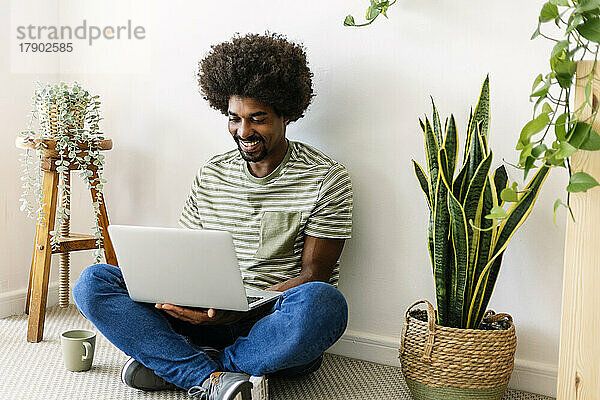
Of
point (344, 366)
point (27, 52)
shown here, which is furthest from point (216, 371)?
point (27, 52)

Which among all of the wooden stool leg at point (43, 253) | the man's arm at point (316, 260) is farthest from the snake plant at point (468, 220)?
the wooden stool leg at point (43, 253)

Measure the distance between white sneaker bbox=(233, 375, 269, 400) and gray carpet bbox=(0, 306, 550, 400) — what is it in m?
0.10

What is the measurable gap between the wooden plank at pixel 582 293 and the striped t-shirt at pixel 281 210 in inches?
31.5

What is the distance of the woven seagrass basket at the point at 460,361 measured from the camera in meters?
1.84

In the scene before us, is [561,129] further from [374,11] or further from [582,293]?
[374,11]

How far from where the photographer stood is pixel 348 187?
2188mm

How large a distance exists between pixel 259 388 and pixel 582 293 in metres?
0.85

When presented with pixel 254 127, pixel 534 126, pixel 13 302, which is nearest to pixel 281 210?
pixel 254 127

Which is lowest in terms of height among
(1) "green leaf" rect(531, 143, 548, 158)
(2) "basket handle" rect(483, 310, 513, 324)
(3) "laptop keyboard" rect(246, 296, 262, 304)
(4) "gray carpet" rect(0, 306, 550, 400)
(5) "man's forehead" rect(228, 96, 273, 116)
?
(4) "gray carpet" rect(0, 306, 550, 400)

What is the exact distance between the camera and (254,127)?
2.15 metres

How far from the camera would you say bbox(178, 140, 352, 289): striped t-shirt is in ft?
7.05

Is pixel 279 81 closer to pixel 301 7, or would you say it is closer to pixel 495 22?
pixel 301 7

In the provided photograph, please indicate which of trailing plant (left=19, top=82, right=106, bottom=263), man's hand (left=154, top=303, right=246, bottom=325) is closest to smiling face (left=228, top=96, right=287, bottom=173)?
man's hand (left=154, top=303, right=246, bottom=325)

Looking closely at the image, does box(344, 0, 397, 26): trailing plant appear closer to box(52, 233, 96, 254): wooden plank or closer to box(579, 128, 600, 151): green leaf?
box(579, 128, 600, 151): green leaf
